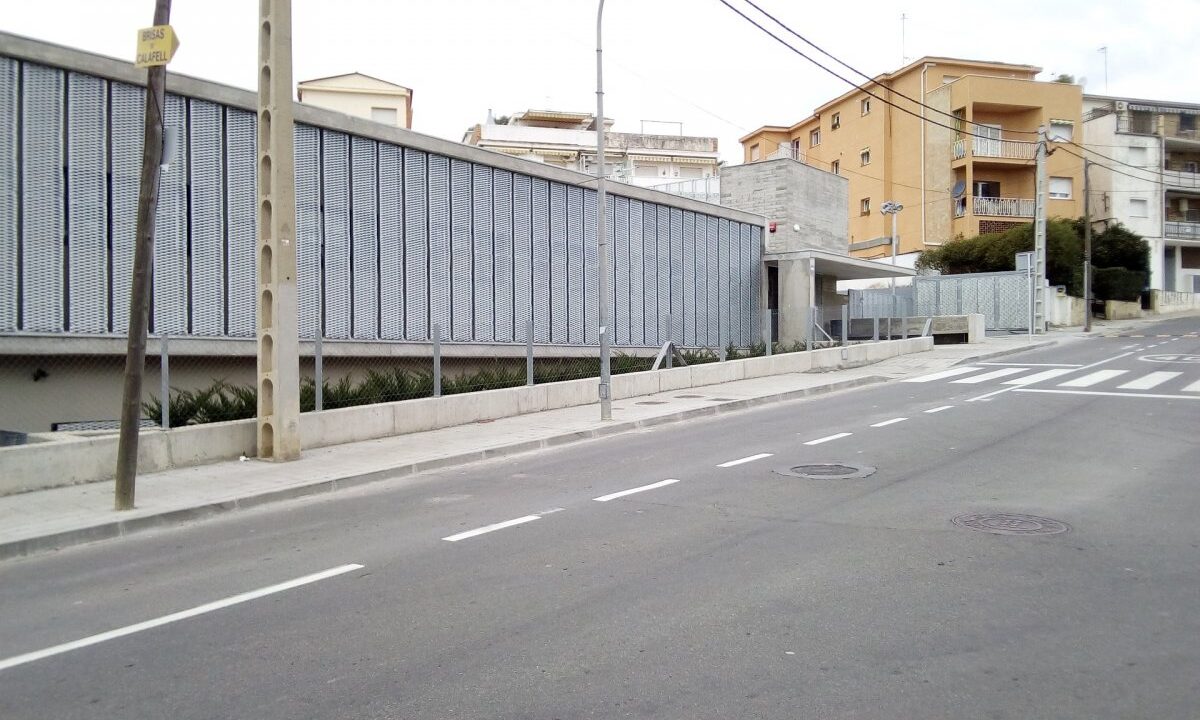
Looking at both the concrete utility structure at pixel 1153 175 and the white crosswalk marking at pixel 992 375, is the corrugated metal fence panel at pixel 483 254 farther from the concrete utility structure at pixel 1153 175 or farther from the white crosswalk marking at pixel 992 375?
the concrete utility structure at pixel 1153 175

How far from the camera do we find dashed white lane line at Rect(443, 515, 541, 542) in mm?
7547

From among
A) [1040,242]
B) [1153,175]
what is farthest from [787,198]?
[1153,175]

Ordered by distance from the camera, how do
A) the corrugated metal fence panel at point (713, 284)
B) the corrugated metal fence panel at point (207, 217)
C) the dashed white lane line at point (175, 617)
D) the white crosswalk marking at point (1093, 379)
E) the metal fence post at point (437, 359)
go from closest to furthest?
the dashed white lane line at point (175, 617) → the corrugated metal fence panel at point (207, 217) → the metal fence post at point (437, 359) → the white crosswalk marking at point (1093, 379) → the corrugated metal fence panel at point (713, 284)

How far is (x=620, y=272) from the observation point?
2381 centimetres

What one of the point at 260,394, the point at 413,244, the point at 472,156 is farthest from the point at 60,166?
the point at 472,156

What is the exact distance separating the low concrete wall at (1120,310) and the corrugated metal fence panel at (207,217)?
50.0 m

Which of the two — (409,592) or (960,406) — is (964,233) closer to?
(960,406)

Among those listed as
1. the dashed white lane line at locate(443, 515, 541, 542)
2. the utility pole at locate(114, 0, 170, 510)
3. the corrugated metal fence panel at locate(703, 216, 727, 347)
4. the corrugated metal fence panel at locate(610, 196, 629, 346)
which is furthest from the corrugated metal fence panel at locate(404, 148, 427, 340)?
the corrugated metal fence panel at locate(703, 216, 727, 347)

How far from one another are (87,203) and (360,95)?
2850 centimetres

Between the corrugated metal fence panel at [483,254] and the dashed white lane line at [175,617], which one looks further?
the corrugated metal fence panel at [483,254]

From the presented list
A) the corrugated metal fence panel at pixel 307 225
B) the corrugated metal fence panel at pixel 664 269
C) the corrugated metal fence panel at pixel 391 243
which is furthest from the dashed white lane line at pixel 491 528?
the corrugated metal fence panel at pixel 664 269

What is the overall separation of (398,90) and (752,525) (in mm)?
36947

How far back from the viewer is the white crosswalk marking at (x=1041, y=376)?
2058cm

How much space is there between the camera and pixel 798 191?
112ft
